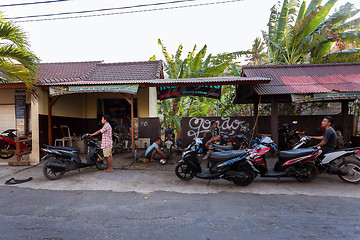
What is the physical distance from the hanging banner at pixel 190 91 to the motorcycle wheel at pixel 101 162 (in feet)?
10.9

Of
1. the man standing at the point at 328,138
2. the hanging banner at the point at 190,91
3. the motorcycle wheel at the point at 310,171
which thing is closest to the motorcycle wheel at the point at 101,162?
the hanging banner at the point at 190,91

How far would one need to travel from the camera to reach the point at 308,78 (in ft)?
25.8

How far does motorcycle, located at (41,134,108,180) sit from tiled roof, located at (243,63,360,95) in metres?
5.72

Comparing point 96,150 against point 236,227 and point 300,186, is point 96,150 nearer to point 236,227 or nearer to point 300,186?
point 236,227

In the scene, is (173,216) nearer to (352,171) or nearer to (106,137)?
(106,137)

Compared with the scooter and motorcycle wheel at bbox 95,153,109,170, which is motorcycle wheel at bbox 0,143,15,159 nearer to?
Result: motorcycle wheel at bbox 95,153,109,170

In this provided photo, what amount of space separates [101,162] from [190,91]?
4.19m

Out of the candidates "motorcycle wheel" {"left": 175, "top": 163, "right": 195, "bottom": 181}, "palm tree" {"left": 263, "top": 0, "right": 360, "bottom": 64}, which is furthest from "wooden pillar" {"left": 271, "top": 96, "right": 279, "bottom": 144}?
"palm tree" {"left": 263, "top": 0, "right": 360, "bottom": 64}

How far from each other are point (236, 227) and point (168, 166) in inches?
163

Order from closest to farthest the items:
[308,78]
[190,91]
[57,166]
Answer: [57,166]
[308,78]
[190,91]

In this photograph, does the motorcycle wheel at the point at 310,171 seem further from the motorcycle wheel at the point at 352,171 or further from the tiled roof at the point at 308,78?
the tiled roof at the point at 308,78

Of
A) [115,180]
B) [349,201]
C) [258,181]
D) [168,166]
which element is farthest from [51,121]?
[349,201]

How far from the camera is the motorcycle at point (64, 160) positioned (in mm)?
Answer: 5453

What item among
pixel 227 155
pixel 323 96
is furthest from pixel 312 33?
pixel 227 155
